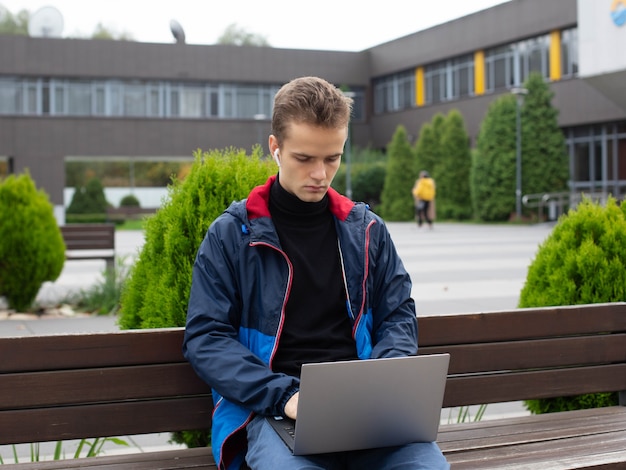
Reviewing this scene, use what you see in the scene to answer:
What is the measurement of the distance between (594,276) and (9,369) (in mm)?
2948

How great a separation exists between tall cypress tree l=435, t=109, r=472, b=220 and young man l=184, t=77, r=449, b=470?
3775 centimetres

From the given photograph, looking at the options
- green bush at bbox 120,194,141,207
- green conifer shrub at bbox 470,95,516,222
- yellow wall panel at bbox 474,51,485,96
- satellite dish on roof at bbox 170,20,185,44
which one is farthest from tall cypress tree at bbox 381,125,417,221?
green bush at bbox 120,194,141,207

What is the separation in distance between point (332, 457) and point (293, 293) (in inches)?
22.7

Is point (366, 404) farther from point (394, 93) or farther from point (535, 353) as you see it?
point (394, 93)

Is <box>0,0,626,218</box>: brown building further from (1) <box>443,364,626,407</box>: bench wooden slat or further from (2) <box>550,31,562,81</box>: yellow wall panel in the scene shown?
(1) <box>443,364,626,407</box>: bench wooden slat

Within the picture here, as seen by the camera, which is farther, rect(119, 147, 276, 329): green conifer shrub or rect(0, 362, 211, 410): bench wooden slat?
rect(119, 147, 276, 329): green conifer shrub

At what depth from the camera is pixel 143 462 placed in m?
3.45

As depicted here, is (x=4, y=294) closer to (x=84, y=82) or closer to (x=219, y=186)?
(x=219, y=186)

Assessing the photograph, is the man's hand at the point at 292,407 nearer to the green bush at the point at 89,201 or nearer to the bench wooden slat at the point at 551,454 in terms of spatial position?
the bench wooden slat at the point at 551,454

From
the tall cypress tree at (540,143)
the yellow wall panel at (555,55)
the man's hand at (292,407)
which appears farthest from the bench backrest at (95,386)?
the yellow wall panel at (555,55)

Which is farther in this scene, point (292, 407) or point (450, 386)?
point (450, 386)

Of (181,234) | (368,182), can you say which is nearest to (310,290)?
(181,234)

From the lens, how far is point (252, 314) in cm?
319

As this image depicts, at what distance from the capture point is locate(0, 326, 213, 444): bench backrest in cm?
330
